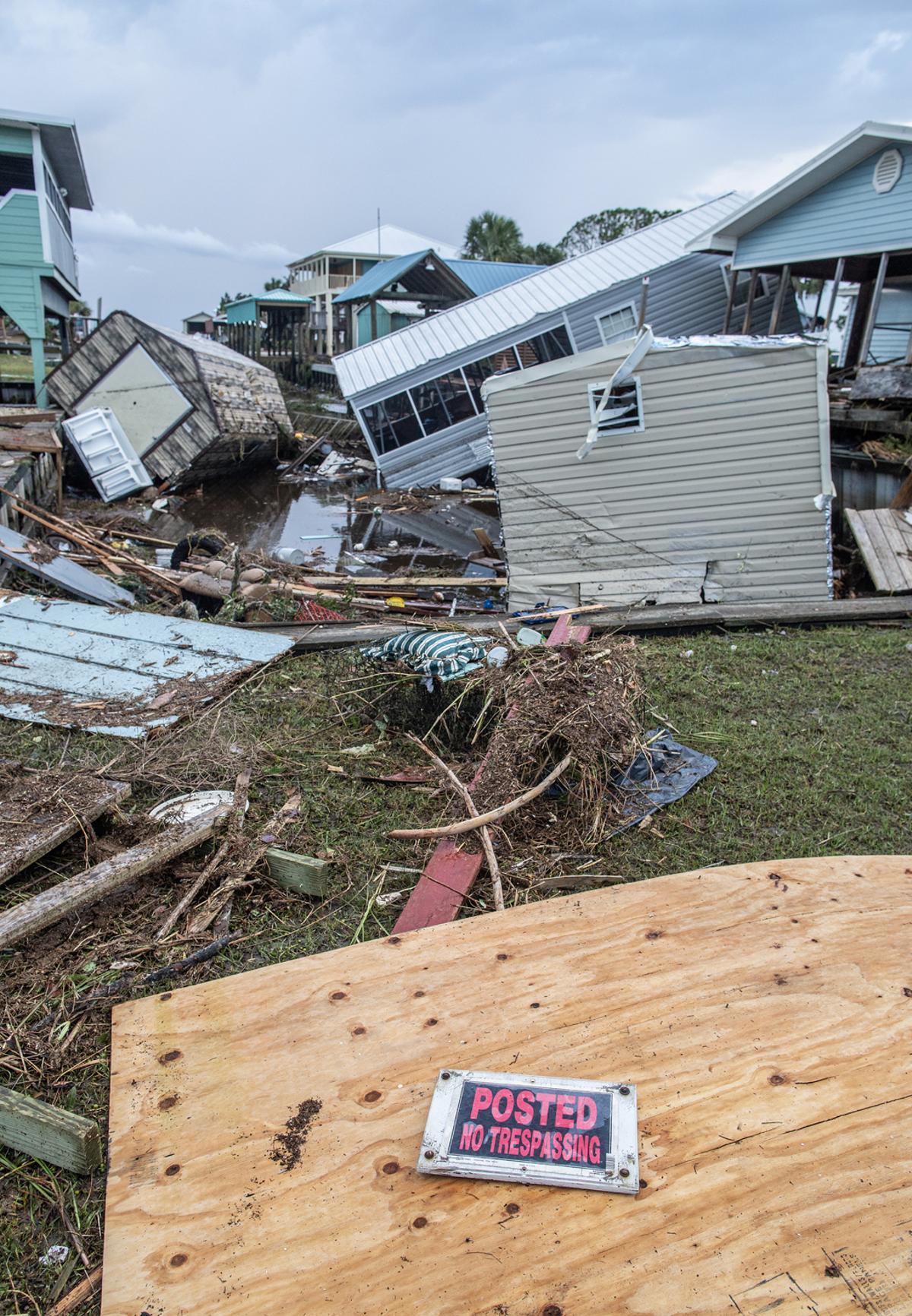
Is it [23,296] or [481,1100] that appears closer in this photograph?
[481,1100]

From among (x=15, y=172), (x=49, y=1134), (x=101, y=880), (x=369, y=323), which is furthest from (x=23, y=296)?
(x=49, y=1134)

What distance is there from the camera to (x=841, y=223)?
16797 millimetres

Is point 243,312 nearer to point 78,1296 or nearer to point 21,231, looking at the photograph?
point 21,231

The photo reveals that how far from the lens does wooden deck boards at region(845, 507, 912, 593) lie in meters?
9.59

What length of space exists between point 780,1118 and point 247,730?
457cm

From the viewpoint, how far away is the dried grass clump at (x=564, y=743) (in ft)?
15.0

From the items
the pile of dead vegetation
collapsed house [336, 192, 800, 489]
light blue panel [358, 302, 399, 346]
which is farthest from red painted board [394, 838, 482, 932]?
light blue panel [358, 302, 399, 346]

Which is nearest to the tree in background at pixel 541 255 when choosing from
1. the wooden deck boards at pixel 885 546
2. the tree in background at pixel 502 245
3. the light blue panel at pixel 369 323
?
the tree in background at pixel 502 245

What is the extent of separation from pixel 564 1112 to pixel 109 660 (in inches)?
234

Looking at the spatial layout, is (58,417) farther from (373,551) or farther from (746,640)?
(746,640)

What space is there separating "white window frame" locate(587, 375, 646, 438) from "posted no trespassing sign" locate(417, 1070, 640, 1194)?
8937 millimetres

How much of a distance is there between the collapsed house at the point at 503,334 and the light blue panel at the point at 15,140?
28.4 ft

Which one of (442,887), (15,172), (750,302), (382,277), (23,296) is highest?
(15,172)

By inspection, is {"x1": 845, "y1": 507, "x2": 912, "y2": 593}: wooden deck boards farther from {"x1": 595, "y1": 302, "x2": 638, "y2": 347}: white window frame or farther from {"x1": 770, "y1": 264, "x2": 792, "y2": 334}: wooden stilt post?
{"x1": 595, "y1": 302, "x2": 638, "y2": 347}: white window frame
